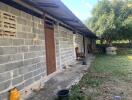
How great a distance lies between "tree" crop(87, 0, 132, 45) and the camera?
25.3 m

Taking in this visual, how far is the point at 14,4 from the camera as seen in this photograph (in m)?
5.33

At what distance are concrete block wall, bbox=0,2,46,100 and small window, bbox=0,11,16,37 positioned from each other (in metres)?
0.10

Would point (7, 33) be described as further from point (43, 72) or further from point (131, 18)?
point (131, 18)

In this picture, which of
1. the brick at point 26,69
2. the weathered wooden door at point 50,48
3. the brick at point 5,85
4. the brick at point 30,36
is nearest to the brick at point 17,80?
the brick at point 26,69

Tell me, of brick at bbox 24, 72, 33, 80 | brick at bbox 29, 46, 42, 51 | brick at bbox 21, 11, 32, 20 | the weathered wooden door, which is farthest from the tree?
brick at bbox 24, 72, 33, 80

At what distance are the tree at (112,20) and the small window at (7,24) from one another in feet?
67.6

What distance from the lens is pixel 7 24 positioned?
200 inches

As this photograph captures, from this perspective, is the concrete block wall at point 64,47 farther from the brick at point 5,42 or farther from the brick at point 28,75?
the brick at point 5,42

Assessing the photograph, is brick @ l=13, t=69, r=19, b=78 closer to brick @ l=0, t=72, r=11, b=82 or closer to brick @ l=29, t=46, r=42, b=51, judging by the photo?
brick @ l=0, t=72, r=11, b=82

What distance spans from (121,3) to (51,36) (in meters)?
21.0

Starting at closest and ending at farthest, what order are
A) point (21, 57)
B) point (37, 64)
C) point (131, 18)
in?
point (21, 57)
point (37, 64)
point (131, 18)

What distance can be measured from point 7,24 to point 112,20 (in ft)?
70.1

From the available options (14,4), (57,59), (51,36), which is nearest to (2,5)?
(14,4)

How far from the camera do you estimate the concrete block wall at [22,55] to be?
15.9ft
